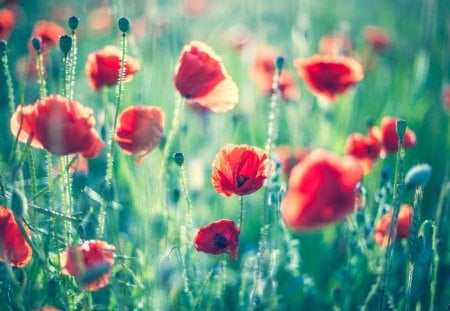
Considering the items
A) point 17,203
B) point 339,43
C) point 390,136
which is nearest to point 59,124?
point 17,203

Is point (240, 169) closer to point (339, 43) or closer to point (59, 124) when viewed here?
point (59, 124)

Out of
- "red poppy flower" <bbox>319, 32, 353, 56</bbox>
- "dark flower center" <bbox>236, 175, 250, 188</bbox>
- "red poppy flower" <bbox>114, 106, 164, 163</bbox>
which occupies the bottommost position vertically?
"dark flower center" <bbox>236, 175, 250, 188</bbox>

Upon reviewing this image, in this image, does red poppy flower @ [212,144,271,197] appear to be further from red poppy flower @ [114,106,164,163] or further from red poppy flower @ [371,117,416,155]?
red poppy flower @ [371,117,416,155]

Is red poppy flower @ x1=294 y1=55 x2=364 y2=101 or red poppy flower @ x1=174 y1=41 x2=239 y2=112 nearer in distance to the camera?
red poppy flower @ x1=174 y1=41 x2=239 y2=112

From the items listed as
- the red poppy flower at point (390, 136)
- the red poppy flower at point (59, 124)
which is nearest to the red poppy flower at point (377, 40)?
the red poppy flower at point (390, 136)

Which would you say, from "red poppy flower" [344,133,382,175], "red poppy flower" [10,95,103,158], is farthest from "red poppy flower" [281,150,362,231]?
"red poppy flower" [344,133,382,175]

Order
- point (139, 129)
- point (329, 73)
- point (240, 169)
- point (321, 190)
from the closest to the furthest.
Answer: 1. point (321, 190)
2. point (240, 169)
3. point (139, 129)
4. point (329, 73)

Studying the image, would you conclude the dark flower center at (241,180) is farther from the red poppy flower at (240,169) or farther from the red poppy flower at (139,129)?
the red poppy flower at (139,129)
